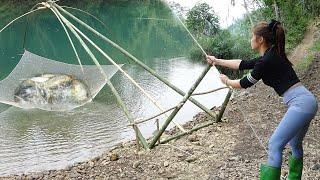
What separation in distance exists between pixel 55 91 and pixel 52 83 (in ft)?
0.67

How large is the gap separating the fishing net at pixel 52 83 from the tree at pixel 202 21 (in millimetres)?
6613

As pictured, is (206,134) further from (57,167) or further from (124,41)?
(124,41)

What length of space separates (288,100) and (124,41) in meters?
18.1

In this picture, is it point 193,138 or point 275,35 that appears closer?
point 275,35

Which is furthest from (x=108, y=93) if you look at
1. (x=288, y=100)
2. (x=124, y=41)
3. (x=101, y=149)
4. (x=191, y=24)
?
(x=124, y=41)

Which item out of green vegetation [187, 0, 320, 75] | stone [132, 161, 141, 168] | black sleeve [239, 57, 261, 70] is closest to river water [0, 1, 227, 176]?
green vegetation [187, 0, 320, 75]

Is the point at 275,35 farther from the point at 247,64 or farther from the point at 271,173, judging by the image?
the point at 271,173

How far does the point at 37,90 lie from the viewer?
9.72 m

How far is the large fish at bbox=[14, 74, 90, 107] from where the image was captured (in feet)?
31.5

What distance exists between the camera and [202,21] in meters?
15.7

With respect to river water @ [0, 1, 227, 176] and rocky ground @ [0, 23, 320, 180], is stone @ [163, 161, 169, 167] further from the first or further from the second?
river water @ [0, 1, 227, 176]

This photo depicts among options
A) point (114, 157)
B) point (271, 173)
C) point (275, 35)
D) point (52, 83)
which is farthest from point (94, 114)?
point (275, 35)

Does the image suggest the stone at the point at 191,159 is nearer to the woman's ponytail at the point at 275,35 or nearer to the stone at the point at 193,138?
the stone at the point at 193,138

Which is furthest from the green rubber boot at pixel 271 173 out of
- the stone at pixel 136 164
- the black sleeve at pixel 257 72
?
the stone at pixel 136 164
